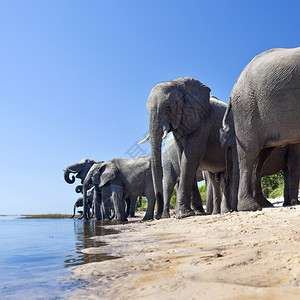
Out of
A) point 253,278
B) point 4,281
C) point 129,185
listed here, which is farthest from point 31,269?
point 129,185

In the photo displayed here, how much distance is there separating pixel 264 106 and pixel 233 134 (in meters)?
1.48

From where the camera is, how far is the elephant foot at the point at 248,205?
6559mm

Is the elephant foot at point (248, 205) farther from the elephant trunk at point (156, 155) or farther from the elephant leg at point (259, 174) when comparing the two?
the elephant trunk at point (156, 155)

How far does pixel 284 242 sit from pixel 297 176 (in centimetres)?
523

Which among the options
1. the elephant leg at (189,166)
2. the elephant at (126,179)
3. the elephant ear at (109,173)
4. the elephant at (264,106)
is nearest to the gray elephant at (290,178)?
the elephant at (264,106)

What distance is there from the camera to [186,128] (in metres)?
8.62

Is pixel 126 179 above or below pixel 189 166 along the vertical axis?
above

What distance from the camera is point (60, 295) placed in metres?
2.25

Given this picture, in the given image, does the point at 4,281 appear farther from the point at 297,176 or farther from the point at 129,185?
the point at 129,185

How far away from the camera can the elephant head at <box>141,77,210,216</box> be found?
8438mm

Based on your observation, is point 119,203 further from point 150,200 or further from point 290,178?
point 290,178

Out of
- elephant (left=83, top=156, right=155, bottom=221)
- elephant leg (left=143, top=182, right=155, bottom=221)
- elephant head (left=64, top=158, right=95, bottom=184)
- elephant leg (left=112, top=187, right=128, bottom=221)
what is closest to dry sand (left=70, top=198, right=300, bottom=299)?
elephant leg (left=143, top=182, right=155, bottom=221)

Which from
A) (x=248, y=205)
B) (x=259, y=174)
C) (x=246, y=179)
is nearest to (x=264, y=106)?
(x=246, y=179)

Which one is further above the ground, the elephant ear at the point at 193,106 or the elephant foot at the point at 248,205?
the elephant ear at the point at 193,106
